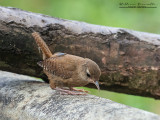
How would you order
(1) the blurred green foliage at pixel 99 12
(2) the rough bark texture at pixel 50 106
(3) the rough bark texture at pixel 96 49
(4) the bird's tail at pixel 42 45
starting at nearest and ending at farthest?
(2) the rough bark texture at pixel 50 106 → (4) the bird's tail at pixel 42 45 → (3) the rough bark texture at pixel 96 49 → (1) the blurred green foliage at pixel 99 12

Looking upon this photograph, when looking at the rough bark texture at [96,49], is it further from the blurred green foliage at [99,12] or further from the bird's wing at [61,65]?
the blurred green foliage at [99,12]

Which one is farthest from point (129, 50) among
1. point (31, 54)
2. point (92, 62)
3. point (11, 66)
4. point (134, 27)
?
point (134, 27)

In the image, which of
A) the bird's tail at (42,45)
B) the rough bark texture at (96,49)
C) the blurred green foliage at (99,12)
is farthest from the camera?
the blurred green foliage at (99,12)

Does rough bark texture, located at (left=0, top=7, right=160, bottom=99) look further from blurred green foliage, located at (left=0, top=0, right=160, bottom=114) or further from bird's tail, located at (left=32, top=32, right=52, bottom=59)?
blurred green foliage, located at (left=0, top=0, right=160, bottom=114)

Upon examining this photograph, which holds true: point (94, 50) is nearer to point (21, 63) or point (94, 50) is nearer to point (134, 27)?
point (21, 63)

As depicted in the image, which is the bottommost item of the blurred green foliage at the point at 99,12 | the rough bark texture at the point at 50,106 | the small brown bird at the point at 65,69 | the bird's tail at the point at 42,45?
the rough bark texture at the point at 50,106

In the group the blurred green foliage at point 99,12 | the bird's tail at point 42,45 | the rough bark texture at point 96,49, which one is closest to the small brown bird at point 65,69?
the bird's tail at point 42,45

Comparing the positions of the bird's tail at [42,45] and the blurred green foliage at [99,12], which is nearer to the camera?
the bird's tail at [42,45]

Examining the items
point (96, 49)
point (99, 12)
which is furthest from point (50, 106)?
point (99, 12)

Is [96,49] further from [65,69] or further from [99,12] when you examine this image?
[99,12]
